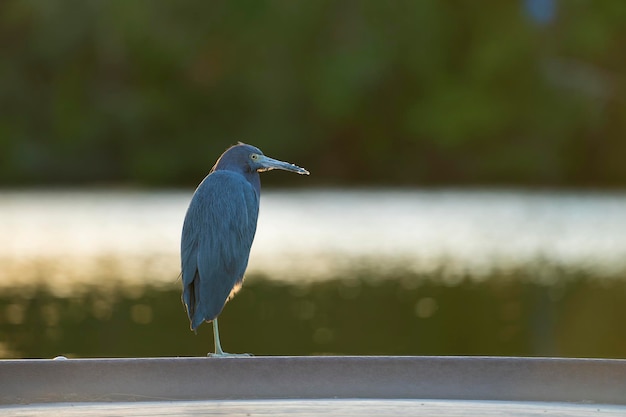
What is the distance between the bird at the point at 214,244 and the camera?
5785mm

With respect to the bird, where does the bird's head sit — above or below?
above

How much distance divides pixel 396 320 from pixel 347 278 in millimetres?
2802

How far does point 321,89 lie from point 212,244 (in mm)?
37565

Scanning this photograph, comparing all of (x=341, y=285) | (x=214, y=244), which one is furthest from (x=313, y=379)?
(x=341, y=285)

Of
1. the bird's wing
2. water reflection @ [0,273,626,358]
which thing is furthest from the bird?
water reflection @ [0,273,626,358]

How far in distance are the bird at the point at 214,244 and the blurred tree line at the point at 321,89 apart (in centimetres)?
3492

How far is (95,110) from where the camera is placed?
42875 millimetres

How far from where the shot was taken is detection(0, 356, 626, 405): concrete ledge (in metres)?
4.50

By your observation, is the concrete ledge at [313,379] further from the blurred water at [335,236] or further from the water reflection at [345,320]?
the blurred water at [335,236]

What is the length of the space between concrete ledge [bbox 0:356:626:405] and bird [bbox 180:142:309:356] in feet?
3.70

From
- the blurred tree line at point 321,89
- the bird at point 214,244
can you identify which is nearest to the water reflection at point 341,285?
the bird at point 214,244

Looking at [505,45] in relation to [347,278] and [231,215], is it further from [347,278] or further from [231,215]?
[231,215]

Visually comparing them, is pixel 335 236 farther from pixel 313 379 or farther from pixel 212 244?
pixel 313 379

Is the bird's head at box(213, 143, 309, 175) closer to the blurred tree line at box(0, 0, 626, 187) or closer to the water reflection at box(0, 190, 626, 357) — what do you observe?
the water reflection at box(0, 190, 626, 357)
